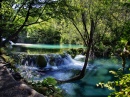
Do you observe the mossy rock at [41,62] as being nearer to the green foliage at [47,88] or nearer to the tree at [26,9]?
the tree at [26,9]

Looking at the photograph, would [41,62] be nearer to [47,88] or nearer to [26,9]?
[26,9]

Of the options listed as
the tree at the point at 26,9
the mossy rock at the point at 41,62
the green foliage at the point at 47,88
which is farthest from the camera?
the mossy rock at the point at 41,62

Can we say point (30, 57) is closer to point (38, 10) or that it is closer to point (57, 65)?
point (57, 65)

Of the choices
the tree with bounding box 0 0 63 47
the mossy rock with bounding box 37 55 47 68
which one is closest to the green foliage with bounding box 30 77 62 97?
the tree with bounding box 0 0 63 47

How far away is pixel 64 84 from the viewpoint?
17062mm

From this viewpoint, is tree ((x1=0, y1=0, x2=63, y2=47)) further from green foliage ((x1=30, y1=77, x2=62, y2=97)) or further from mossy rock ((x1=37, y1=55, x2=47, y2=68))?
mossy rock ((x1=37, y1=55, x2=47, y2=68))

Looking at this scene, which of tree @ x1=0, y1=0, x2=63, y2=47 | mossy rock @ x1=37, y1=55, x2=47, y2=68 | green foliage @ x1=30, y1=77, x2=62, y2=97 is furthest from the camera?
mossy rock @ x1=37, y1=55, x2=47, y2=68

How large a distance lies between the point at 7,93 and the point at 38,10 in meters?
7.36

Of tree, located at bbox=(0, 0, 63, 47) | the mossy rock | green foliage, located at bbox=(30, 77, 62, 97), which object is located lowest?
the mossy rock

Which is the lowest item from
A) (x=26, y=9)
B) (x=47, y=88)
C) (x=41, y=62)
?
(x=41, y=62)

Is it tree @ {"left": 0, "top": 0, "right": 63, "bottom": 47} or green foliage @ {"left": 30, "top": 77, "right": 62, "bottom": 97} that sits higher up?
tree @ {"left": 0, "top": 0, "right": 63, "bottom": 47}

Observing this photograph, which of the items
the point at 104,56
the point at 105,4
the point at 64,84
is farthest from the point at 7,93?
the point at 104,56

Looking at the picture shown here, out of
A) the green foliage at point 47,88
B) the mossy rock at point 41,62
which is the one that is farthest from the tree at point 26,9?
the mossy rock at point 41,62

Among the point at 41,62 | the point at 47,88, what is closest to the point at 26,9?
the point at 47,88
